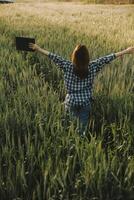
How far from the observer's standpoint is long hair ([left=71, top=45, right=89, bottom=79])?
3.49 metres

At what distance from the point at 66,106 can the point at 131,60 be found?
1.95 m

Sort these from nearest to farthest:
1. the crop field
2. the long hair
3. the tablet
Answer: the crop field
the long hair
the tablet

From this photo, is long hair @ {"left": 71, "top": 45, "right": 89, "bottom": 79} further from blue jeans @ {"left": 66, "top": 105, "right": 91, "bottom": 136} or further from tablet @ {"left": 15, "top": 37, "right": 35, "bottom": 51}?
tablet @ {"left": 15, "top": 37, "right": 35, "bottom": 51}

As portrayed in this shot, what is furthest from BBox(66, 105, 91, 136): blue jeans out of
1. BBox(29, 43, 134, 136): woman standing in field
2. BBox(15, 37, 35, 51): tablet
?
BBox(15, 37, 35, 51): tablet

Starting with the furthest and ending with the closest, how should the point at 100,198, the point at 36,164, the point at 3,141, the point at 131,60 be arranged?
the point at 131,60
the point at 3,141
the point at 36,164
the point at 100,198

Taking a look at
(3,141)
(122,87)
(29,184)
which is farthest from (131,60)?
(29,184)

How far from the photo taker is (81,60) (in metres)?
3.53

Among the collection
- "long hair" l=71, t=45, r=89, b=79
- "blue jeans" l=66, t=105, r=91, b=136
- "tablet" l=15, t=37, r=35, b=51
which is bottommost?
"blue jeans" l=66, t=105, r=91, b=136

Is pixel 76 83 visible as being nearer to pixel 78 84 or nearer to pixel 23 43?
pixel 78 84

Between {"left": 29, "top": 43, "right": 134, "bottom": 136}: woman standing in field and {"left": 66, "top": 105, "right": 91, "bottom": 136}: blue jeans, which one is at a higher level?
{"left": 29, "top": 43, "right": 134, "bottom": 136}: woman standing in field

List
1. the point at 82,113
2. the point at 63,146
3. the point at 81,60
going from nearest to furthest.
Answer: the point at 63,146
the point at 81,60
the point at 82,113

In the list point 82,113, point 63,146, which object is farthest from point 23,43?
point 63,146

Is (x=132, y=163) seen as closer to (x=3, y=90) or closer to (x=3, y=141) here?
(x=3, y=141)

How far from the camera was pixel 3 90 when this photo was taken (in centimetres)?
404
